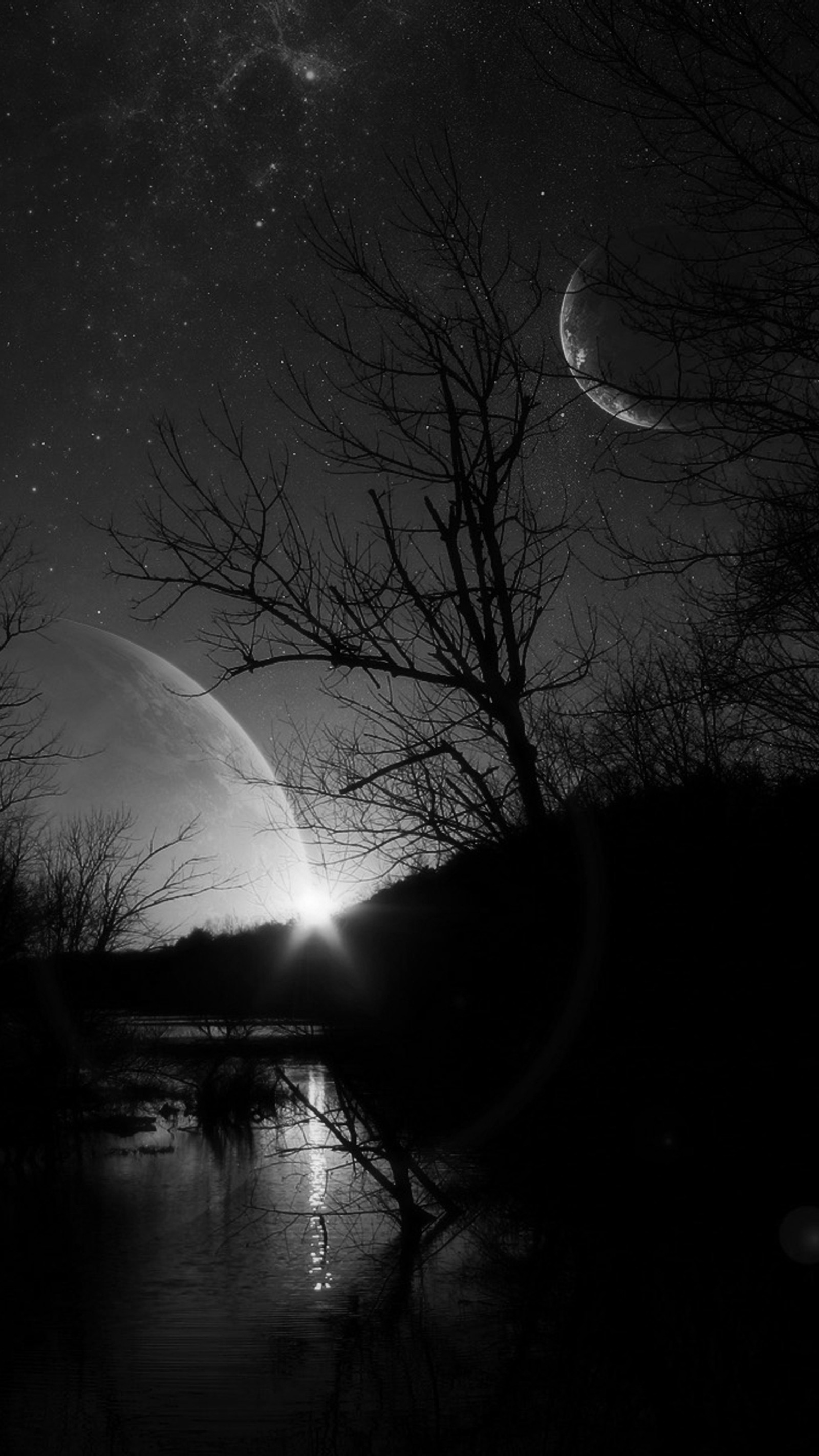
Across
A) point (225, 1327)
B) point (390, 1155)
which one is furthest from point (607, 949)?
point (225, 1327)

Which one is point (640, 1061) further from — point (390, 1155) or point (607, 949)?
point (390, 1155)

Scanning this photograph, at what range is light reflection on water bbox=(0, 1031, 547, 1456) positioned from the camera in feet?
23.1

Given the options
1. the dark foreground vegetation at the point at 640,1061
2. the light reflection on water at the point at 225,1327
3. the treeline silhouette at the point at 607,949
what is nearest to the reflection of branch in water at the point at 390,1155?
the light reflection on water at the point at 225,1327

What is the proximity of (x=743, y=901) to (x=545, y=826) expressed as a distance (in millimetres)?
1332

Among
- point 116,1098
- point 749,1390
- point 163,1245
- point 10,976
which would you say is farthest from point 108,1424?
point 116,1098

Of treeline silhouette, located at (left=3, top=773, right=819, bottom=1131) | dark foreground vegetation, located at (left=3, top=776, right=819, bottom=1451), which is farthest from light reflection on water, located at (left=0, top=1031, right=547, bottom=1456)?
treeline silhouette, located at (left=3, top=773, right=819, bottom=1131)

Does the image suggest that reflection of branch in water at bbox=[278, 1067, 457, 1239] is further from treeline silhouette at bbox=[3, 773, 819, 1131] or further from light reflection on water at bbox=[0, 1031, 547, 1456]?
treeline silhouette at bbox=[3, 773, 819, 1131]

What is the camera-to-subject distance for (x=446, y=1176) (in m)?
9.42

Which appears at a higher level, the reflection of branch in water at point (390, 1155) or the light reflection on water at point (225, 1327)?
the reflection of branch in water at point (390, 1155)

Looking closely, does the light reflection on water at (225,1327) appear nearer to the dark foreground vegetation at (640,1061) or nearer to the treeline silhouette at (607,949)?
the dark foreground vegetation at (640,1061)

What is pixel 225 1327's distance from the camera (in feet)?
32.2

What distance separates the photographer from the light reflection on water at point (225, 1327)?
23.1ft

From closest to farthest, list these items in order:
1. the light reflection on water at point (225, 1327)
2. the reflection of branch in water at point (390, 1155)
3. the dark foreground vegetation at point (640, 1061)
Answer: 1. the dark foreground vegetation at point (640, 1061)
2. the light reflection on water at point (225, 1327)
3. the reflection of branch in water at point (390, 1155)

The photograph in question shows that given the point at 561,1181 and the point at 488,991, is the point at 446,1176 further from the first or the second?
the point at 488,991
